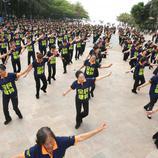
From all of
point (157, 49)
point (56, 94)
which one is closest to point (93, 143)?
point (56, 94)

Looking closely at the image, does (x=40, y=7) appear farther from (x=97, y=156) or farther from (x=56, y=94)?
(x=97, y=156)

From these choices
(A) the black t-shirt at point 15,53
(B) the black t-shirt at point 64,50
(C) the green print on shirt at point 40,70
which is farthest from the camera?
(B) the black t-shirt at point 64,50

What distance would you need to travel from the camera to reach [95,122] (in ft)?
21.6

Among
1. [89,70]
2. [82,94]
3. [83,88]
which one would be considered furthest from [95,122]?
[89,70]

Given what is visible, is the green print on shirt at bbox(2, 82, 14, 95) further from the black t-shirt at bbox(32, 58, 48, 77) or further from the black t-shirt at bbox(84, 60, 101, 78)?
the black t-shirt at bbox(84, 60, 101, 78)

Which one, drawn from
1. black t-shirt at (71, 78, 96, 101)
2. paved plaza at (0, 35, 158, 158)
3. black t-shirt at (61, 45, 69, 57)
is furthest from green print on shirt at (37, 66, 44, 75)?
black t-shirt at (61, 45, 69, 57)

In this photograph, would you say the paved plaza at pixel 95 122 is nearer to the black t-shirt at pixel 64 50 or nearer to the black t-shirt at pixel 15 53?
the black t-shirt at pixel 15 53

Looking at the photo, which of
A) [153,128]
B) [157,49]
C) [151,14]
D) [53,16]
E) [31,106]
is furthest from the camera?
[53,16]

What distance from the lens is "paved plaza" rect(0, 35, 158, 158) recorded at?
5273mm

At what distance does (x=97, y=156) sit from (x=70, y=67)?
28.0 ft

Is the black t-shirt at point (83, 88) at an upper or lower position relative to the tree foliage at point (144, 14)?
lower

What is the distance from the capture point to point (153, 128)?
635 cm

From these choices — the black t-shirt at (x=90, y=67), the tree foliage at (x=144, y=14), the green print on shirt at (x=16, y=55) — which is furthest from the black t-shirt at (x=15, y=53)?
the tree foliage at (x=144, y=14)

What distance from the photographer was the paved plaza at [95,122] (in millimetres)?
5273
